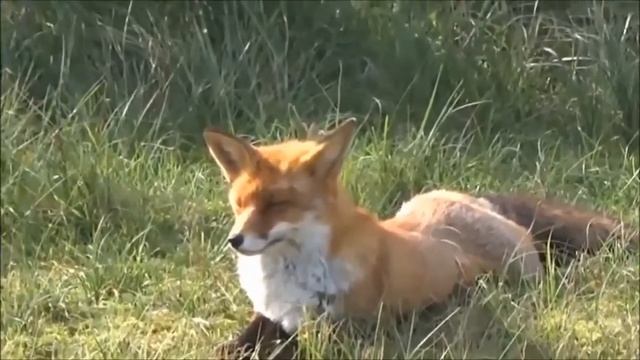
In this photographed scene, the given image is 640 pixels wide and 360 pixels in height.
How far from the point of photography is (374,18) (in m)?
8.12

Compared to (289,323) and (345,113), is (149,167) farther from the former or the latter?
(289,323)

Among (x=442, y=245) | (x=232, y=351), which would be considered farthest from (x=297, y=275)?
(x=442, y=245)

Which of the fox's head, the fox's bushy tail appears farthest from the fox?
the fox's bushy tail

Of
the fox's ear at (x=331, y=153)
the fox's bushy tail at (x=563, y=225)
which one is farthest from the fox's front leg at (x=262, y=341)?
the fox's bushy tail at (x=563, y=225)

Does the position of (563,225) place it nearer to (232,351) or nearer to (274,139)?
(232,351)

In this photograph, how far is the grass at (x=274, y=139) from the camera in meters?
5.29

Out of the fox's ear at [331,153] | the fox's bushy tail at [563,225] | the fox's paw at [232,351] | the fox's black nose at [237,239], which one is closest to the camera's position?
the fox's black nose at [237,239]

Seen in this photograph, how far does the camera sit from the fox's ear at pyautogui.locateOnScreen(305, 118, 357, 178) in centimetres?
498

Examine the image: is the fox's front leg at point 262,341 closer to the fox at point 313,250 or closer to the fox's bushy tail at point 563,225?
the fox at point 313,250

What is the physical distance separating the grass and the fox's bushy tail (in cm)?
17

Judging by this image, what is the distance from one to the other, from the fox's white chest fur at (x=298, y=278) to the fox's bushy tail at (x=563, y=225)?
1.13 m

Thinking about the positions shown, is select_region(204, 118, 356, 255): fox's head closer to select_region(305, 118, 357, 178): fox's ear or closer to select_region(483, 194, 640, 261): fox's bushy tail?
select_region(305, 118, 357, 178): fox's ear

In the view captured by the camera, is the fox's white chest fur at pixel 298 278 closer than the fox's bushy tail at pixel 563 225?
Yes

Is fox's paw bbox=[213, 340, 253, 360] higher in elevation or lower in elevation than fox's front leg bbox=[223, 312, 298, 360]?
lower
